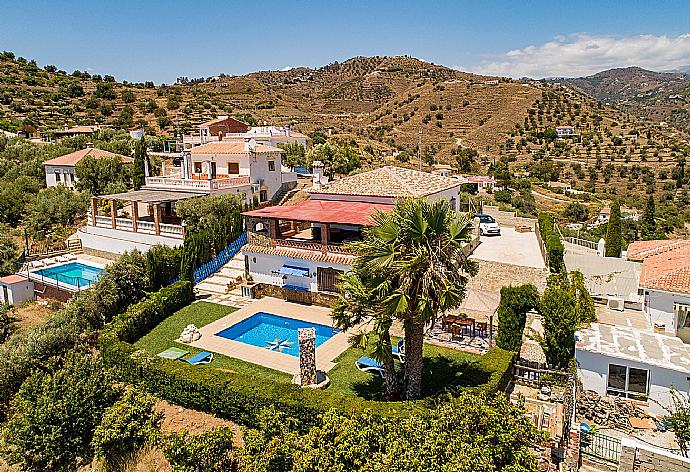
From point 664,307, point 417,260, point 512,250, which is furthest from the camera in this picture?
point 512,250

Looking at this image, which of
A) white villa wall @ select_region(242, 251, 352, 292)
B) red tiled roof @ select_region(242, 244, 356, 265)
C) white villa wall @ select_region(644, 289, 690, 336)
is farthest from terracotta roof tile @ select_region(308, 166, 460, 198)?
white villa wall @ select_region(644, 289, 690, 336)

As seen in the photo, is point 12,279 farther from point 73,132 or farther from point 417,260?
point 73,132

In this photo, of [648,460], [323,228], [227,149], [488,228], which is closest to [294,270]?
[323,228]

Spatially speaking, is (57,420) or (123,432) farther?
(57,420)

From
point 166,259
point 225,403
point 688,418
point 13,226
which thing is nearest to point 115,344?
point 225,403

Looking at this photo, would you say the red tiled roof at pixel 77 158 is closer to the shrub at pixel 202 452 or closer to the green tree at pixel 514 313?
the shrub at pixel 202 452

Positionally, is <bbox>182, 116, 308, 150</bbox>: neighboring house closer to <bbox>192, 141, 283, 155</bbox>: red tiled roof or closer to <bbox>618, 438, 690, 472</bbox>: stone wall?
<bbox>192, 141, 283, 155</bbox>: red tiled roof

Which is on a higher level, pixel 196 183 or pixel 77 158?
pixel 77 158
